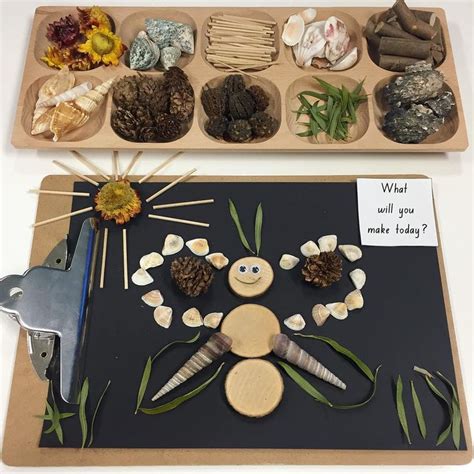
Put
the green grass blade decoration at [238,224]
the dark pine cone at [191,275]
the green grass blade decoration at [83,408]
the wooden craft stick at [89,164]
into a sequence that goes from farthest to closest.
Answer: the wooden craft stick at [89,164] → the green grass blade decoration at [238,224] → the dark pine cone at [191,275] → the green grass blade decoration at [83,408]

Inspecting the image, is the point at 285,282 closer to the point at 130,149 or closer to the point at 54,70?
the point at 130,149

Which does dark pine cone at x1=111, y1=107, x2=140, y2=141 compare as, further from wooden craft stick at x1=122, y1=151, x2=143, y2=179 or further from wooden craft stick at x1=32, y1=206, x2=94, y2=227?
wooden craft stick at x1=32, y1=206, x2=94, y2=227

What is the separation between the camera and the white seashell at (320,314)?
1363mm

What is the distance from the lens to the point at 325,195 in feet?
5.02

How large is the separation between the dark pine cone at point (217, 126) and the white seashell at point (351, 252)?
49 centimetres

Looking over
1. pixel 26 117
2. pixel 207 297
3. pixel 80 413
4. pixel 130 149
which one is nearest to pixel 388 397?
pixel 207 297

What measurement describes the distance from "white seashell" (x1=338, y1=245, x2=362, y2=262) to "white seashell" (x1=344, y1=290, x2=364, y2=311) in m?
0.10

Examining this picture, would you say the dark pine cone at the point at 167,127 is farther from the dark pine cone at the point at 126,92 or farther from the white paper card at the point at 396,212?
the white paper card at the point at 396,212

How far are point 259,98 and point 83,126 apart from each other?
0.55m

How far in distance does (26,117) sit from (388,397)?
130cm

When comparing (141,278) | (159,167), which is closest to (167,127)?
(159,167)

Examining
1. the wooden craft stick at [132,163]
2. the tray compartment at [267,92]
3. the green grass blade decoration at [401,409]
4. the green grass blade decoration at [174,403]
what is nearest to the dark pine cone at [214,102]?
the tray compartment at [267,92]

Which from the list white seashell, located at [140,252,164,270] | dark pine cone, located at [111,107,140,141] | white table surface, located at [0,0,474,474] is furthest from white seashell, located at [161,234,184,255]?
dark pine cone, located at [111,107,140,141]

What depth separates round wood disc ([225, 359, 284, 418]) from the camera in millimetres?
1261
